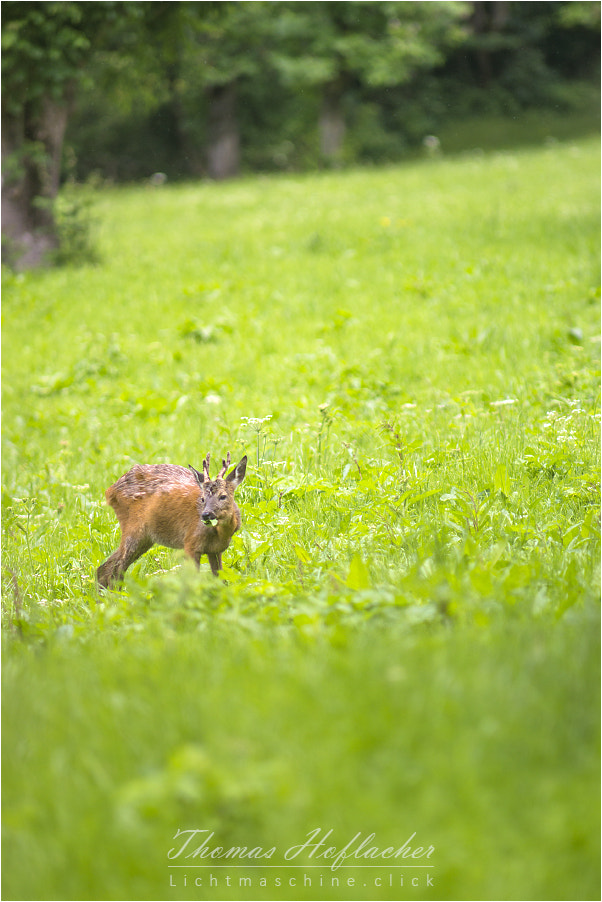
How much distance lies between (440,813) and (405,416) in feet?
16.2

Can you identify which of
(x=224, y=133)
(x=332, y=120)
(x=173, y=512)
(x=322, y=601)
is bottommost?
(x=173, y=512)

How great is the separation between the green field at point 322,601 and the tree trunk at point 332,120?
28.6 m

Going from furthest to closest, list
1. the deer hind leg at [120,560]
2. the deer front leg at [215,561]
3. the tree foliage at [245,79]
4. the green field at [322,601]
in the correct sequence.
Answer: the tree foliage at [245,79] < the deer hind leg at [120,560] < the deer front leg at [215,561] < the green field at [322,601]

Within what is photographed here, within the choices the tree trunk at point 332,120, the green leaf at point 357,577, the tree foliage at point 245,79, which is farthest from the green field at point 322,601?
Answer: the tree trunk at point 332,120

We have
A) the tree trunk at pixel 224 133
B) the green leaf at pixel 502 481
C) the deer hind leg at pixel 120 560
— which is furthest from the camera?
the tree trunk at pixel 224 133

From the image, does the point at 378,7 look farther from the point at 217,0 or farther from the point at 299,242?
the point at 299,242

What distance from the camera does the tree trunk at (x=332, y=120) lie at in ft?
126

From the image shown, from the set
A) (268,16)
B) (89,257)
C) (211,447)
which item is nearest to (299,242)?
(89,257)

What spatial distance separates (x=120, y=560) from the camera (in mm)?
4723

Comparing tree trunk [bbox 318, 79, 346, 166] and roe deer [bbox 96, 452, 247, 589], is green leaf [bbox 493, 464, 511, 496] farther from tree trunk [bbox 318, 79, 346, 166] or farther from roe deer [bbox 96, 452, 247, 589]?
tree trunk [bbox 318, 79, 346, 166]

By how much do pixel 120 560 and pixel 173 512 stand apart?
0.45 metres

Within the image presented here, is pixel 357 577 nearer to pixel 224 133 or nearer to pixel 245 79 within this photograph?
pixel 224 133

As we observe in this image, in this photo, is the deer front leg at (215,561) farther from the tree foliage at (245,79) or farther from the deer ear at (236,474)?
the tree foliage at (245,79)

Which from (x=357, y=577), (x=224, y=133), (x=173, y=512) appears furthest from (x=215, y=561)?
(x=224, y=133)
